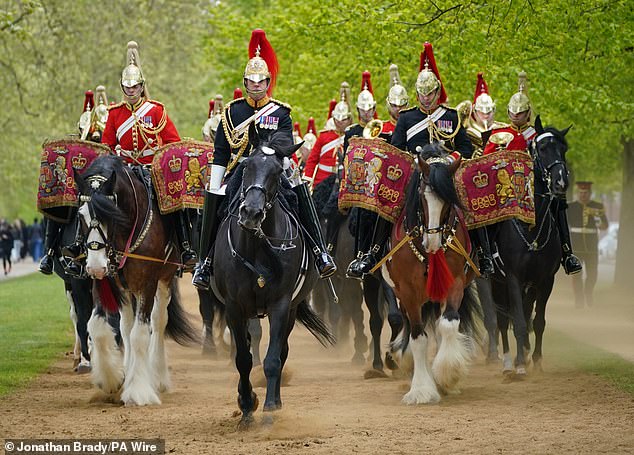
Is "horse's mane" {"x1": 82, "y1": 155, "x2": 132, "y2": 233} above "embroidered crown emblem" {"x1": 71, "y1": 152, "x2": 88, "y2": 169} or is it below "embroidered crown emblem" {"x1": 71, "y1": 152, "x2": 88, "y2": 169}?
below

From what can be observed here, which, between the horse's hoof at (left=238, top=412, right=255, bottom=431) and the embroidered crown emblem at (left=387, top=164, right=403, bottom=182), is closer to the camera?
the horse's hoof at (left=238, top=412, right=255, bottom=431)

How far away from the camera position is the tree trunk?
29559mm

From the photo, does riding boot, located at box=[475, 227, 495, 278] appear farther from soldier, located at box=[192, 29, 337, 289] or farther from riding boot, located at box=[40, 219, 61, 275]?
riding boot, located at box=[40, 219, 61, 275]

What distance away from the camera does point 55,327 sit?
22719 mm

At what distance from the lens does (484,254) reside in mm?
13812

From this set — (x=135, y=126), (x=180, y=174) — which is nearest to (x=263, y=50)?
(x=180, y=174)

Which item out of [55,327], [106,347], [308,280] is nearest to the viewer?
[308,280]

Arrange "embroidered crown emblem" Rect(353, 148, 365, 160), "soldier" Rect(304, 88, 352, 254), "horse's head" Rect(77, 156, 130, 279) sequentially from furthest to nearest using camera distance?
"soldier" Rect(304, 88, 352, 254) < "embroidered crown emblem" Rect(353, 148, 365, 160) < "horse's head" Rect(77, 156, 130, 279)

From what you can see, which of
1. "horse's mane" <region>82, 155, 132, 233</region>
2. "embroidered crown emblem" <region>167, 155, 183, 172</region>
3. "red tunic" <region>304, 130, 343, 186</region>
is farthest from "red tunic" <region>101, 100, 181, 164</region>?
"red tunic" <region>304, 130, 343, 186</region>

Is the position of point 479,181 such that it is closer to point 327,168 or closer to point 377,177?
point 377,177

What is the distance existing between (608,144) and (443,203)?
19.9 metres

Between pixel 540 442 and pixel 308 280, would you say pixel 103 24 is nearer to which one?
pixel 308 280

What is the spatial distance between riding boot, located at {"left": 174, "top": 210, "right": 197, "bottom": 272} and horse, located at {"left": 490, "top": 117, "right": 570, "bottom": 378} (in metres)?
→ 3.45

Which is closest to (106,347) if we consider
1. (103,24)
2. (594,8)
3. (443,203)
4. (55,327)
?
(443,203)
